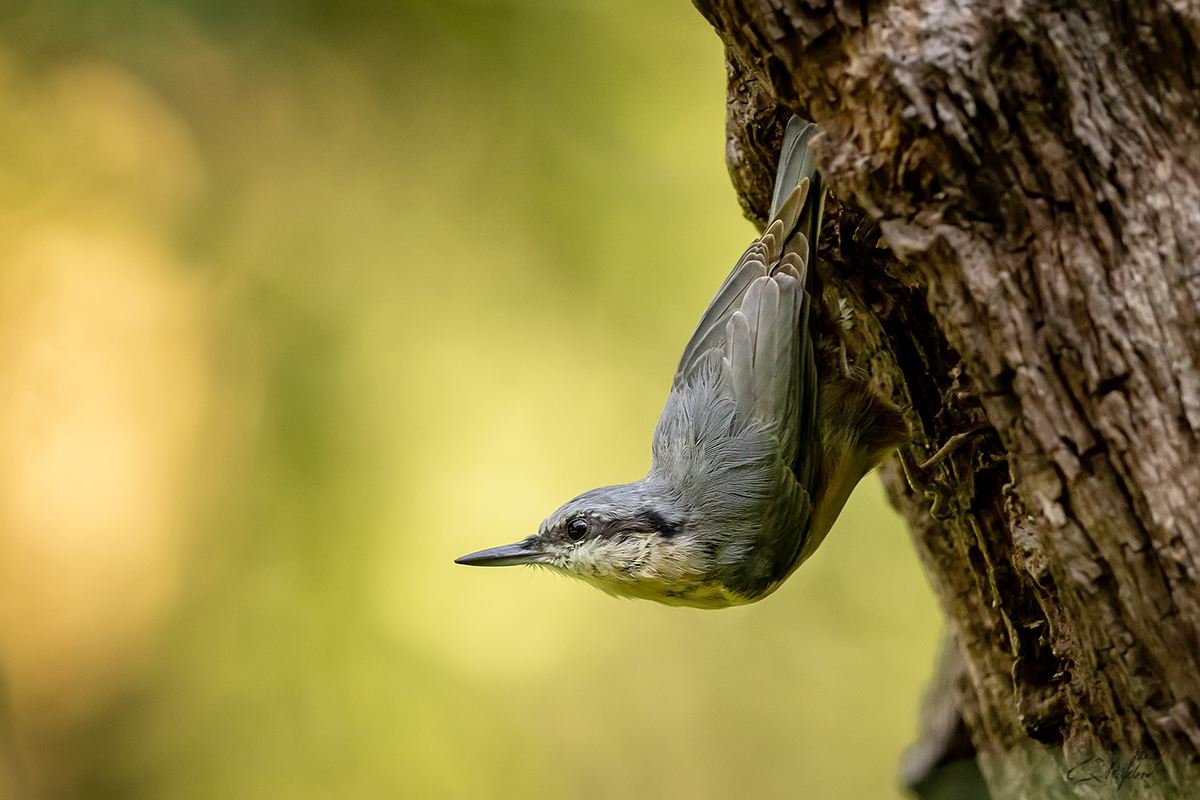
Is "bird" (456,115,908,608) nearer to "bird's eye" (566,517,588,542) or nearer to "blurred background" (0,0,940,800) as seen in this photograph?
"bird's eye" (566,517,588,542)

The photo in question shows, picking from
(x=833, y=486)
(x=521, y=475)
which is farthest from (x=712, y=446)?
(x=521, y=475)

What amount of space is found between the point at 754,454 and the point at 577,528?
529mm

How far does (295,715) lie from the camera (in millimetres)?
4332

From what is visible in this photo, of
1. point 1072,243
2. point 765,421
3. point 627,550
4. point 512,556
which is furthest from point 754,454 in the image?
point 1072,243

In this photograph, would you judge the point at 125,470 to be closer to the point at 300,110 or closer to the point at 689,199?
the point at 300,110

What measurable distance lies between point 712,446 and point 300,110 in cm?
314

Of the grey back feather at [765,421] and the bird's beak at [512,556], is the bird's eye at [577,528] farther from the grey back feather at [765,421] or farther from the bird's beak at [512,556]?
the grey back feather at [765,421]

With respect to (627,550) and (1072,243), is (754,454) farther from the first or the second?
(1072,243)

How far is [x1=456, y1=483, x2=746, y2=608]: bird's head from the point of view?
236cm

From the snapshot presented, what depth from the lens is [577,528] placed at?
8.19ft

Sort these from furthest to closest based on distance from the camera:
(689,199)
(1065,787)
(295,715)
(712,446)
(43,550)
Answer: (689,199) → (295,715) → (43,550) → (712,446) → (1065,787)

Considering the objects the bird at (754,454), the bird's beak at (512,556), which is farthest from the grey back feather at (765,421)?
the bird's beak at (512,556)

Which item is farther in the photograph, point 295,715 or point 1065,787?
point 295,715

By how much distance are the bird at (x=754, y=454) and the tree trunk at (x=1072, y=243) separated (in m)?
0.64
